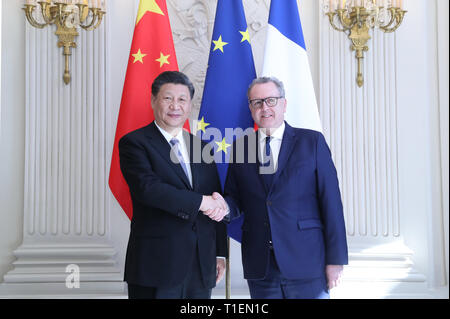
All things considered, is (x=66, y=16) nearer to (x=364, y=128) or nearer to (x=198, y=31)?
(x=198, y=31)

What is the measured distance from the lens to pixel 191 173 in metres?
2.77

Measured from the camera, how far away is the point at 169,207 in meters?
2.52

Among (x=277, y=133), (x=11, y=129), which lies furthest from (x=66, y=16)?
(x=277, y=133)

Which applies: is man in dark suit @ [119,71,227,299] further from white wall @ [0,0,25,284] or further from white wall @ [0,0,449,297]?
white wall @ [0,0,25,284]

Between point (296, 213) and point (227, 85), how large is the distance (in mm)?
1170

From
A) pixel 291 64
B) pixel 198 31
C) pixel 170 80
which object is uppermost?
pixel 198 31

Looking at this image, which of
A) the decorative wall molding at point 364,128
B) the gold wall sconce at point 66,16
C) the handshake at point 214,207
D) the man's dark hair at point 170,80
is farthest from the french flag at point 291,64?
the gold wall sconce at point 66,16

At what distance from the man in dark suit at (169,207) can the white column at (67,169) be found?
127 cm

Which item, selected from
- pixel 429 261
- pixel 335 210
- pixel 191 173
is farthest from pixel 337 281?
pixel 429 261

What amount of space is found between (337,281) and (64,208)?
89.6 inches

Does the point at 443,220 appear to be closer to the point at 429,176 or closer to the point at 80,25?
the point at 429,176

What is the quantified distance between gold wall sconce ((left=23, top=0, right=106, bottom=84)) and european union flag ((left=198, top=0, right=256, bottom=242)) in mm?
1004

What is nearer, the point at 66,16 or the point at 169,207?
the point at 169,207

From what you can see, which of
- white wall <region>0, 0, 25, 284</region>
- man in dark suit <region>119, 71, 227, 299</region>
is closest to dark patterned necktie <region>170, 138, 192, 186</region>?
man in dark suit <region>119, 71, 227, 299</region>
